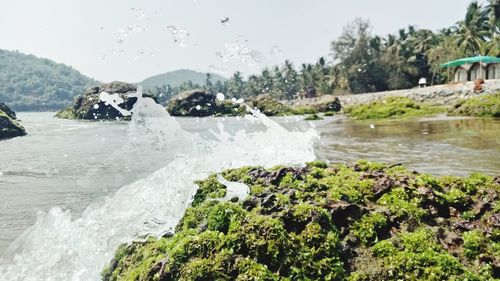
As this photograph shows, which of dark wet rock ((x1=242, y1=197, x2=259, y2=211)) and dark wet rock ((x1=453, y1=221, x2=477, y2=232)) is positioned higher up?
dark wet rock ((x1=242, y1=197, x2=259, y2=211))

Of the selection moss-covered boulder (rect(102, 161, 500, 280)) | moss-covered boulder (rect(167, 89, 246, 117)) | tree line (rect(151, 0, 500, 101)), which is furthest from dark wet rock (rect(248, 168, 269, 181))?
moss-covered boulder (rect(167, 89, 246, 117))

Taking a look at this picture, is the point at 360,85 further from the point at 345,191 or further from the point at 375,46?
the point at 345,191

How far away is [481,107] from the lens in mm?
32344

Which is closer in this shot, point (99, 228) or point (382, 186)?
point (382, 186)

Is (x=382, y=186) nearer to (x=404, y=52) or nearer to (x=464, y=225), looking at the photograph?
(x=464, y=225)

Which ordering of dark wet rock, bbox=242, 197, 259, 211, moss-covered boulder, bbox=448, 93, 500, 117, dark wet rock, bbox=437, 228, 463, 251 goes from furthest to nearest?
moss-covered boulder, bbox=448, 93, 500, 117
dark wet rock, bbox=242, 197, 259, 211
dark wet rock, bbox=437, 228, 463, 251

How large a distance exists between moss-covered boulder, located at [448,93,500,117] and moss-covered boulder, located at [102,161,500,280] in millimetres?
26601

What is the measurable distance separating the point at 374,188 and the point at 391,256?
2.13m

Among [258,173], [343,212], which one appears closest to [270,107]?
[258,173]

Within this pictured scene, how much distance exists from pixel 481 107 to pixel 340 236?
31.1m

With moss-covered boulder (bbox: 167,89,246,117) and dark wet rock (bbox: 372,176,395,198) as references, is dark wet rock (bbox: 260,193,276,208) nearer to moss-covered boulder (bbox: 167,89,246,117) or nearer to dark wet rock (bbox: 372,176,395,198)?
dark wet rock (bbox: 372,176,395,198)

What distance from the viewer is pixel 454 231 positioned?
6.54 metres

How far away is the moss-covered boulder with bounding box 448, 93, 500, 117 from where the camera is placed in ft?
101

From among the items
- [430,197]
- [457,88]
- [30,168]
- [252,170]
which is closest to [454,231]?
[430,197]
